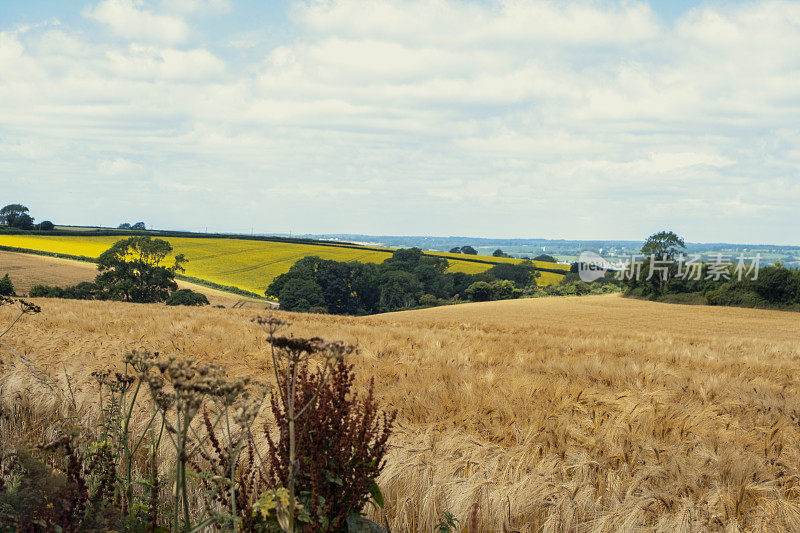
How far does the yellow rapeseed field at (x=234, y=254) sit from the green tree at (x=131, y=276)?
1559cm

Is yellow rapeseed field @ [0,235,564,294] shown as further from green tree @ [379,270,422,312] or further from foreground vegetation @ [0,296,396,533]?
foreground vegetation @ [0,296,396,533]

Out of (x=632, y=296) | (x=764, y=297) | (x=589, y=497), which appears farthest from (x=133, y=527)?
(x=632, y=296)

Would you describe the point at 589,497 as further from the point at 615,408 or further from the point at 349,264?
the point at 349,264

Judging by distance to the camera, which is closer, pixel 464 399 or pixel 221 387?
pixel 221 387

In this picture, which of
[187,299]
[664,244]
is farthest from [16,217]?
[664,244]

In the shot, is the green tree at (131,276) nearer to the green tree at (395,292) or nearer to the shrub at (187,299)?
the shrub at (187,299)

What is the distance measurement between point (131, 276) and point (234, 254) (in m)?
39.2

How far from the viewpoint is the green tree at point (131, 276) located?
64.9 meters

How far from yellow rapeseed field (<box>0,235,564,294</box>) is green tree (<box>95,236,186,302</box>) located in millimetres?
15594

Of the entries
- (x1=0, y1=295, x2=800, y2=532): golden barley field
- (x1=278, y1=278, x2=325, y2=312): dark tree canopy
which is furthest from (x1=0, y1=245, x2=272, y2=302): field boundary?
(x1=0, y1=295, x2=800, y2=532): golden barley field

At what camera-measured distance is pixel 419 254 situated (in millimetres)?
114312

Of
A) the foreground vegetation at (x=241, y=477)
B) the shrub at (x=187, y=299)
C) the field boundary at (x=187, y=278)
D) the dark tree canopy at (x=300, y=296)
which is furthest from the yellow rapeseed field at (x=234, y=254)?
the foreground vegetation at (x=241, y=477)

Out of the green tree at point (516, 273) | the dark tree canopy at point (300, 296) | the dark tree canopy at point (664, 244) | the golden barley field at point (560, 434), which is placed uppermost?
the dark tree canopy at point (664, 244)

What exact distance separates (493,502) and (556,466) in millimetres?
745
